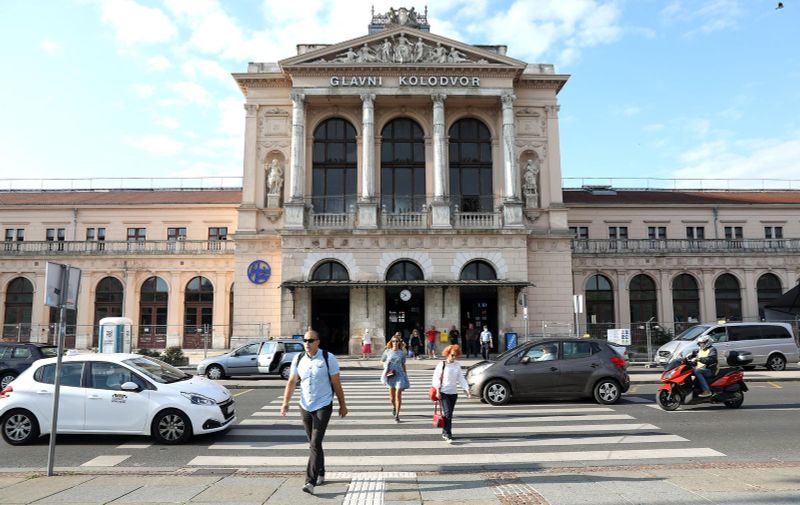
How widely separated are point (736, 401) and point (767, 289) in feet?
127

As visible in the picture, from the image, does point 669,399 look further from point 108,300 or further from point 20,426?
point 108,300

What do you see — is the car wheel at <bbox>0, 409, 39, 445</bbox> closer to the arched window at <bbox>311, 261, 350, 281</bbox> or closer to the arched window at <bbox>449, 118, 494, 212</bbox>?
the arched window at <bbox>311, 261, 350, 281</bbox>

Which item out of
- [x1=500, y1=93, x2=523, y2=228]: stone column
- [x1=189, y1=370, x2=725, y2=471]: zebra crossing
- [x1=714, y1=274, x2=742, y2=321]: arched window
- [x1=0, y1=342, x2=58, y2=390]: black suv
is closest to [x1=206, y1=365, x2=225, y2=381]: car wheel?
[x1=0, y1=342, x2=58, y2=390]: black suv

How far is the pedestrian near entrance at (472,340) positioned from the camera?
32.3 m

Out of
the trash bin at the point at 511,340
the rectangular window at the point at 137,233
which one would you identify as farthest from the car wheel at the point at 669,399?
the rectangular window at the point at 137,233

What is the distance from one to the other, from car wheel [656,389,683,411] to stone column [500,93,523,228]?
2117cm

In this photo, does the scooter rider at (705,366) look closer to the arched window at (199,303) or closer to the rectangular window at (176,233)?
the arched window at (199,303)

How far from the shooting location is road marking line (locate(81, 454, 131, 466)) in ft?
29.6

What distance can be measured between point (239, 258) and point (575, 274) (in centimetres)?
2646

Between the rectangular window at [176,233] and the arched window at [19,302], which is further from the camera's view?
the rectangular window at [176,233]

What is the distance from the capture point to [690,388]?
1362 cm

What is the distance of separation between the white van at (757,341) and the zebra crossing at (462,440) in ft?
40.5

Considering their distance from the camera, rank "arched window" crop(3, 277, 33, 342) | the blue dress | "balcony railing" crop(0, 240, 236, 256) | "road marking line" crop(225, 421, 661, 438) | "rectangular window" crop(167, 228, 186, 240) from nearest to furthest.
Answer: "road marking line" crop(225, 421, 661, 438), the blue dress, "balcony railing" crop(0, 240, 236, 256), "arched window" crop(3, 277, 33, 342), "rectangular window" crop(167, 228, 186, 240)

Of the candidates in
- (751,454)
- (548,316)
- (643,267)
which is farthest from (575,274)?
(751,454)
